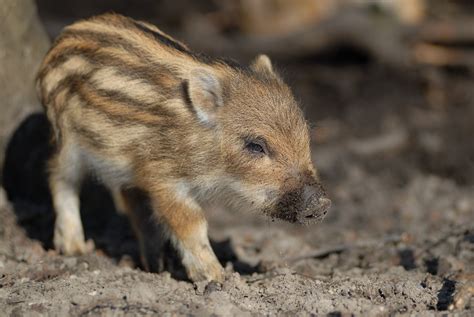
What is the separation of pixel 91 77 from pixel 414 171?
13.7 feet

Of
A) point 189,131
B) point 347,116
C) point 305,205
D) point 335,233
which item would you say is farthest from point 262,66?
point 347,116

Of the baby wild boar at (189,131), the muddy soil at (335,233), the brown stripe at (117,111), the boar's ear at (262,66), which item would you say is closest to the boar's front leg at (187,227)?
the baby wild boar at (189,131)

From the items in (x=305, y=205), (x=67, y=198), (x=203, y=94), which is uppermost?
(x=203, y=94)

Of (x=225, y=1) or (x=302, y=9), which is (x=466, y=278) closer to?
(x=302, y=9)

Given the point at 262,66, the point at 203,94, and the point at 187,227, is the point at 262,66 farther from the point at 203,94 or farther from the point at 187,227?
the point at 187,227

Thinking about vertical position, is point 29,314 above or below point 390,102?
below

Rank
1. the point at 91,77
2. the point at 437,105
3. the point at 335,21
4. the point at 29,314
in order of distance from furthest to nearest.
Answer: the point at 335,21 < the point at 437,105 < the point at 91,77 < the point at 29,314

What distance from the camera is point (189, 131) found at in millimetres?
4762

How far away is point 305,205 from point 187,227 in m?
0.75

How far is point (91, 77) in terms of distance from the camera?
16.3 feet

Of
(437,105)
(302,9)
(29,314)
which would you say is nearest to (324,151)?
(437,105)

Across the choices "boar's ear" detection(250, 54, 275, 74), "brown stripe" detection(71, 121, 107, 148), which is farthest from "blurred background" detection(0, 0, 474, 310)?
"brown stripe" detection(71, 121, 107, 148)

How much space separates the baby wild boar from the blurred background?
567 mm

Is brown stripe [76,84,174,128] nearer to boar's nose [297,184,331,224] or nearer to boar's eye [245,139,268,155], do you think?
boar's eye [245,139,268,155]
